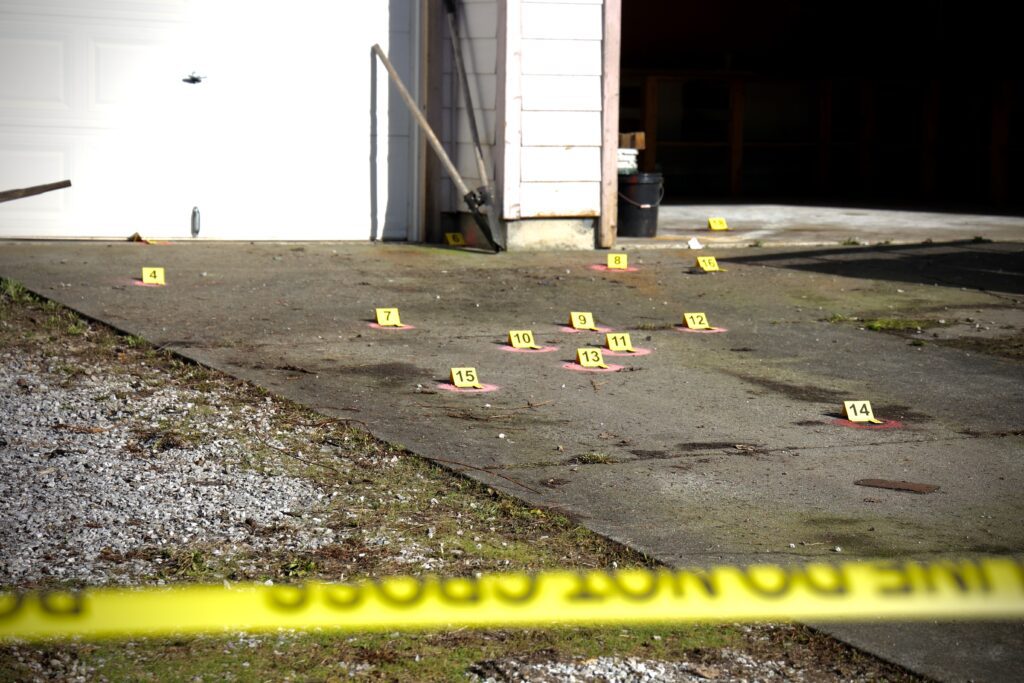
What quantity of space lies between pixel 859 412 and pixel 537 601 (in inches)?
108

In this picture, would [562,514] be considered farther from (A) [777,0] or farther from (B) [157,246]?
(A) [777,0]

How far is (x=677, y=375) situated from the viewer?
6926mm

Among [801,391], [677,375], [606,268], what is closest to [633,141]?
[606,268]

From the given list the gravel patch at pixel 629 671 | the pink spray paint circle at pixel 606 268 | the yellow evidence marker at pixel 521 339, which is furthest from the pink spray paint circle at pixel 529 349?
the gravel patch at pixel 629 671

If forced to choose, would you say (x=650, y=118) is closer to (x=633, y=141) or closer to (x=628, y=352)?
(x=633, y=141)

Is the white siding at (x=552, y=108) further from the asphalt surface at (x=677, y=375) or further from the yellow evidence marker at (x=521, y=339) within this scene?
→ the yellow evidence marker at (x=521, y=339)

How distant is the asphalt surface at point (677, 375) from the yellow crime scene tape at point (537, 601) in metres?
0.15

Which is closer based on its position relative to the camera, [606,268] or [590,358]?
[590,358]

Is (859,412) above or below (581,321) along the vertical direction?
below

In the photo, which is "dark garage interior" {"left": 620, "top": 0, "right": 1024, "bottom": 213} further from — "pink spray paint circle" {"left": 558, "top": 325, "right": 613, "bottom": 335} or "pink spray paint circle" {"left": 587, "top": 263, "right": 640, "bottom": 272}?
"pink spray paint circle" {"left": 558, "top": 325, "right": 613, "bottom": 335}

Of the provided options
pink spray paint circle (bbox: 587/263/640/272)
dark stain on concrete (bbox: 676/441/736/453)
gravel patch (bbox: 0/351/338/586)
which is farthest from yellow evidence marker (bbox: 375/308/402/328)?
dark stain on concrete (bbox: 676/441/736/453)

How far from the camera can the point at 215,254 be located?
10883 millimetres

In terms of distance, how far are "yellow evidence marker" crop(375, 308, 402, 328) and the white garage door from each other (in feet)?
13.2

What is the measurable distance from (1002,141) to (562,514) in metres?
15.6
